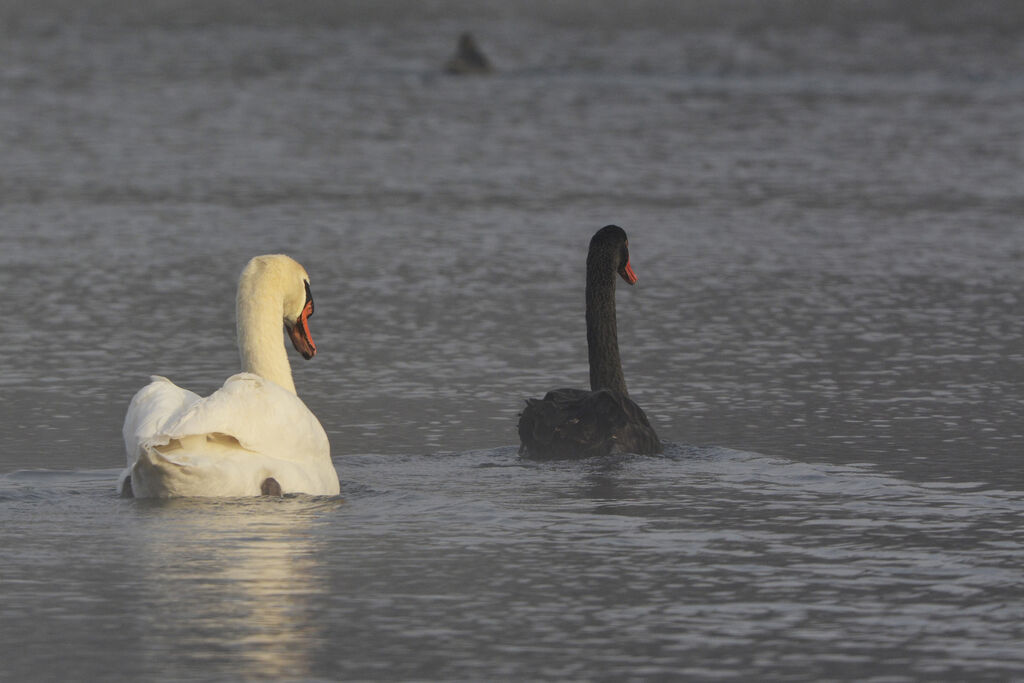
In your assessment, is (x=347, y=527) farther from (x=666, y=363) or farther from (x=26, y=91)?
(x=26, y=91)

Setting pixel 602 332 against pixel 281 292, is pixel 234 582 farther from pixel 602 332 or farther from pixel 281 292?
pixel 602 332

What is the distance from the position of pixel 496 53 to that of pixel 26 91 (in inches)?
727

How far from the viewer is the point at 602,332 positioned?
11.4 m

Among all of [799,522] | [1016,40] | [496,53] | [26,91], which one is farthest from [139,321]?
[1016,40]

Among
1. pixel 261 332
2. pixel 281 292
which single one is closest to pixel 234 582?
pixel 261 332

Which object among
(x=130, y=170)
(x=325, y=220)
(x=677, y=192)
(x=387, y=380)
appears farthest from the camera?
(x=130, y=170)

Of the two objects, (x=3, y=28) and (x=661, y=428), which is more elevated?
(x=3, y=28)

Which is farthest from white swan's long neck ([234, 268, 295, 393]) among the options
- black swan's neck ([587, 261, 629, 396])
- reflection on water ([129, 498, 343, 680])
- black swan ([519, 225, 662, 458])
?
black swan's neck ([587, 261, 629, 396])

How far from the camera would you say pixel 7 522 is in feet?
28.0

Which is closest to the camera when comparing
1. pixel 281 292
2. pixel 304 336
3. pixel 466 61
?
pixel 281 292

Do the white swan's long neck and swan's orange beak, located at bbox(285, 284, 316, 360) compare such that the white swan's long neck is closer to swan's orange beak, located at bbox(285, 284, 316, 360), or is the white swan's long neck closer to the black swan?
swan's orange beak, located at bbox(285, 284, 316, 360)

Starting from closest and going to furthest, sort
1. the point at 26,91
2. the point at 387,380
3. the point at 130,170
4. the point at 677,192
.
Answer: the point at 387,380
the point at 677,192
the point at 130,170
the point at 26,91

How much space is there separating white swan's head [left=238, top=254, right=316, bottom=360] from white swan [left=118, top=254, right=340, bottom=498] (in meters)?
0.80

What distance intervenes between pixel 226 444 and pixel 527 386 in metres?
3.60
